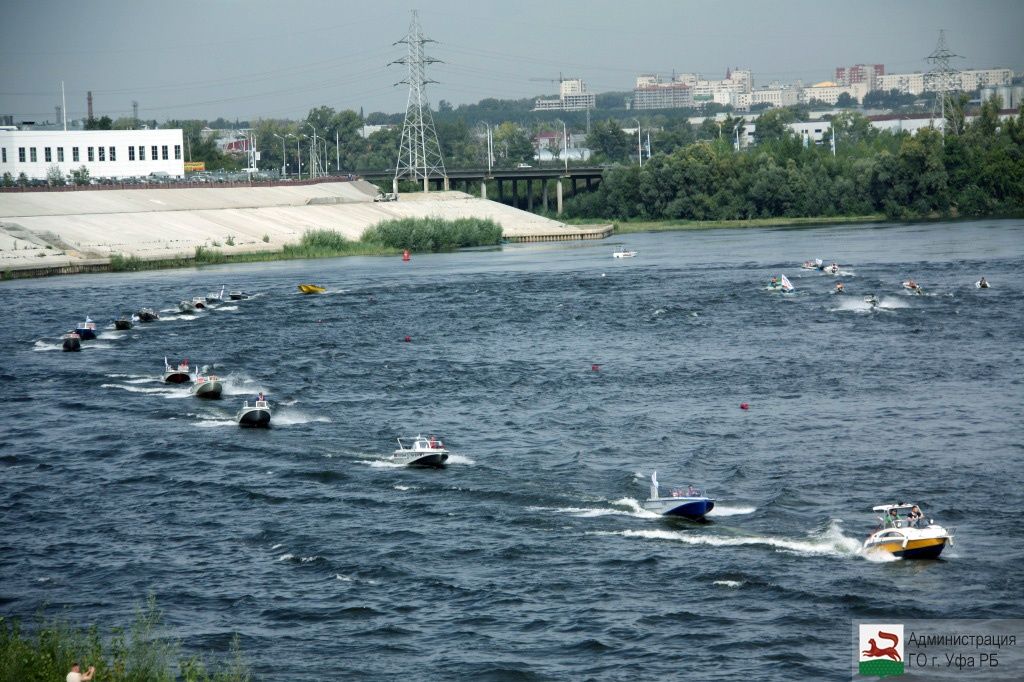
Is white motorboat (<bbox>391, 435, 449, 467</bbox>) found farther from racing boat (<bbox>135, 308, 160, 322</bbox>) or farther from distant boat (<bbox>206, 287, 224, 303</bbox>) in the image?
distant boat (<bbox>206, 287, 224, 303</bbox>)

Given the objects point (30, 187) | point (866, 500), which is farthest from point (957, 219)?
point (866, 500)

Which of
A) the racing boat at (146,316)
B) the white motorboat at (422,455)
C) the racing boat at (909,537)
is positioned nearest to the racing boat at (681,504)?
the racing boat at (909,537)

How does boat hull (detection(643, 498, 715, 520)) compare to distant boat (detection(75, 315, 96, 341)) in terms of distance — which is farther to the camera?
distant boat (detection(75, 315, 96, 341))

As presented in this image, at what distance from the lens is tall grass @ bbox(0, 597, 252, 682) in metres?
27.1

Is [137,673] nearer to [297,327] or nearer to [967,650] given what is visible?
[967,650]

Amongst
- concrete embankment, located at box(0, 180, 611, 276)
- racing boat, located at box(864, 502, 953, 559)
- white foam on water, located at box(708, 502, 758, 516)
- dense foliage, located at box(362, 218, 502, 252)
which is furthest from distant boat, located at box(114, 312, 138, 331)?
dense foliage, located at box(362, 218, 502, 252)

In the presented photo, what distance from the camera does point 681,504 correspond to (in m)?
40.4

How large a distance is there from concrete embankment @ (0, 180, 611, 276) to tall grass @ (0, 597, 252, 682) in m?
103

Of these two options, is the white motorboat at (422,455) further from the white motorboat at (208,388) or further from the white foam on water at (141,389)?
Result: the white foam on water at (141,389)

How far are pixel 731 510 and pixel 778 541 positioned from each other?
3.50 meters

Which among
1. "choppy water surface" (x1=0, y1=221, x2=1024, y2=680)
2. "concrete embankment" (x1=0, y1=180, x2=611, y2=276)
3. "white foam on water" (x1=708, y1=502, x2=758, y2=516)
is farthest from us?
"concrete embankment" (x1=0, y1=180, x2=611, y2=276)

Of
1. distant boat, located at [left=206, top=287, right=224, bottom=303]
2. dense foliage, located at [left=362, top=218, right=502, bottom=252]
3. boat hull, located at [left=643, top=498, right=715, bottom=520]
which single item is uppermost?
dense foliage, located at [left=362, top=218, right=502, bottom=252]

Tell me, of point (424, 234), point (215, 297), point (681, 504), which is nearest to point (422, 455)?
point (681, 504)

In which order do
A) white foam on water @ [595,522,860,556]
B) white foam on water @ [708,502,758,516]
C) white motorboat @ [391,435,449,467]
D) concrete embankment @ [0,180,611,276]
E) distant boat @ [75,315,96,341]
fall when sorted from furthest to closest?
1. concrete embankment @ [0,180,611,276]
2. distant boat @ [75,315,96,341]
3. white motorboat @ [391,435,449,467]
4. white foam on water @ [708,502,758,516]
5. white foam on water @ [595,522,860,556]
